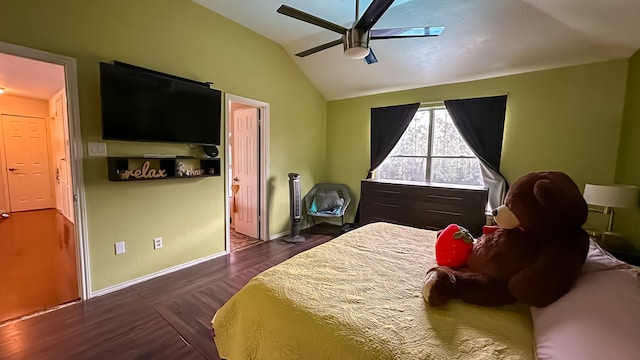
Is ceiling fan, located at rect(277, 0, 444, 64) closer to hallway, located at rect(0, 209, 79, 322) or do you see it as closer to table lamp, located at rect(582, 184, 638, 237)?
table lamp, located at rect(582, 184, 638, 237)

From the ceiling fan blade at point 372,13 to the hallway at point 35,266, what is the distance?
3.34 m

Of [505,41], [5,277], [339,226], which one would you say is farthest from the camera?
[339,226]

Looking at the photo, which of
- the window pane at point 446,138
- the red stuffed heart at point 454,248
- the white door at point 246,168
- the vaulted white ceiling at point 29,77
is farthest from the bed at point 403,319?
the vaulted white ceiling at point 29,77

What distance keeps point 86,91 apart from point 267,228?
264cm

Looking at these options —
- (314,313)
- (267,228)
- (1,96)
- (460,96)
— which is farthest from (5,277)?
(460,96)

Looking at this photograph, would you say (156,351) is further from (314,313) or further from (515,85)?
(515,85)

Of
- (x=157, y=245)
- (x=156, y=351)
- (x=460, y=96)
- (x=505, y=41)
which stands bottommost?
(x=156, y=351)

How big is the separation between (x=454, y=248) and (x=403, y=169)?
2945mm

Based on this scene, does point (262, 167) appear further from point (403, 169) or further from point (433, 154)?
point (433, 154)

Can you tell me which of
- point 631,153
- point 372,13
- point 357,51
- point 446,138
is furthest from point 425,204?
point 372,13

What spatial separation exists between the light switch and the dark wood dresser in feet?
10.4

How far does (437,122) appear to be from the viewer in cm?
397

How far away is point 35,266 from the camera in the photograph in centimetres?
299

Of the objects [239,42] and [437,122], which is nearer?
[239,42]
